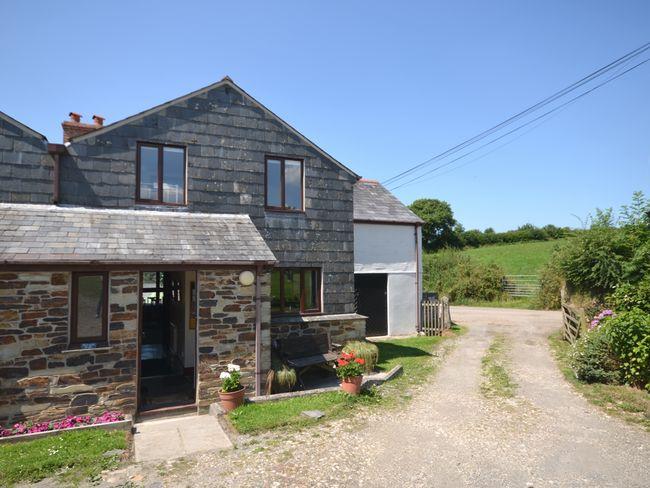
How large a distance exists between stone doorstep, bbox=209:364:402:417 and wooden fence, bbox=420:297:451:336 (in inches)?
273

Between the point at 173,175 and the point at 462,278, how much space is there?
24.7 m

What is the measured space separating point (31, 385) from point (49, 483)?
2.52 metres

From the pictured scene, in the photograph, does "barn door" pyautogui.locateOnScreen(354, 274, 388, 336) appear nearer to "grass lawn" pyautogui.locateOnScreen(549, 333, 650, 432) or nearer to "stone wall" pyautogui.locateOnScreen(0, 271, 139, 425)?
"grass lawn" pyautogui.locateOnScreen(549, 333, 650, 432)

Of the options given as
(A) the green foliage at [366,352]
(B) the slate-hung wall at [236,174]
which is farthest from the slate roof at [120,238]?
(A) the green foliage at [366,352]

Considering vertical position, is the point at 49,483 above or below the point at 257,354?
below

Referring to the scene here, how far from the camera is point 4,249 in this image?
298 inches

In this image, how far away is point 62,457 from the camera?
250 inches

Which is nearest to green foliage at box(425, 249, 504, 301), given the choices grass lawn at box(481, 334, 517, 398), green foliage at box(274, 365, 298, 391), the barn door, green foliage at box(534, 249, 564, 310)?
green foliage at box(534, 249, 564, 310)

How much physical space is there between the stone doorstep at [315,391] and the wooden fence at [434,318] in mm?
6929

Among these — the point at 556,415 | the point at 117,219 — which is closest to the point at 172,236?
the point at 117,219

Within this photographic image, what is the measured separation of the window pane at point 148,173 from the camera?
10.5 metres

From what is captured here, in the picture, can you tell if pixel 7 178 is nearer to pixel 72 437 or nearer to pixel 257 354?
pixel 72 437

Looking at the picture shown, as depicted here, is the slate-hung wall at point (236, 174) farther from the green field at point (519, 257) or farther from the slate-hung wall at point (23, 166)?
the green field at point (519, 257)

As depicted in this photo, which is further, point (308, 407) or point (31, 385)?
point (308, 407)
